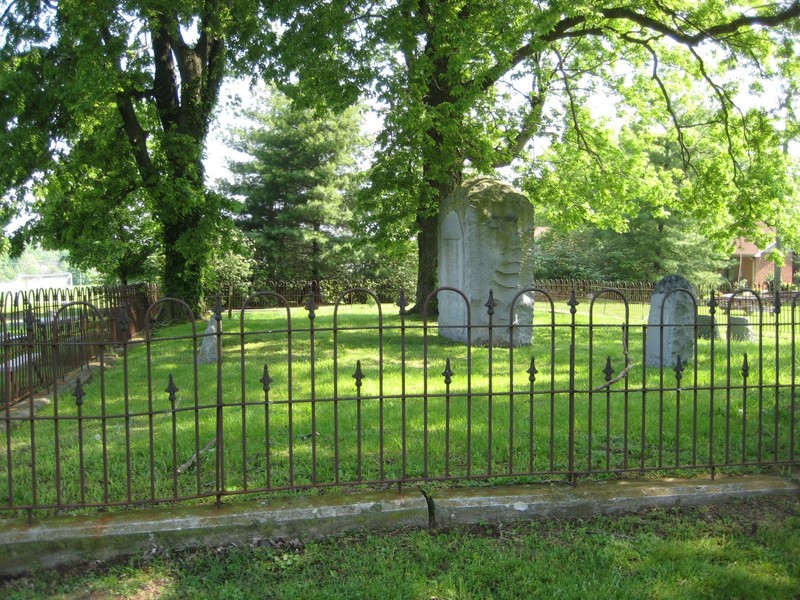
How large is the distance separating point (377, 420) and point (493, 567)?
2852 millimetres

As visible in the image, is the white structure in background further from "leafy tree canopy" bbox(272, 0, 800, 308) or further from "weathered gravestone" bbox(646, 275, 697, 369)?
"weathered gravestone" bbox(646, 275, 697, 369)

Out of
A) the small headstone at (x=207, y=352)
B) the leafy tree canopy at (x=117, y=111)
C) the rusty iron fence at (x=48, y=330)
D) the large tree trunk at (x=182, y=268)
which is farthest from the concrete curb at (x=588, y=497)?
the large tree trunk at (x=182, y=268)

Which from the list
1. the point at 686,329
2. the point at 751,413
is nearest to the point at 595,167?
the point at 686,329

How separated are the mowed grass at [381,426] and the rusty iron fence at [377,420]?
1.0 inches

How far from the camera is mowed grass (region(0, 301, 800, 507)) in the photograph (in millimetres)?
4055

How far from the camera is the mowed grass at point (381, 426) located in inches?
160

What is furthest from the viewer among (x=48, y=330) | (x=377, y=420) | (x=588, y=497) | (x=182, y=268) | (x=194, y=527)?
(x=182, y=268)

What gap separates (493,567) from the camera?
3443 mm

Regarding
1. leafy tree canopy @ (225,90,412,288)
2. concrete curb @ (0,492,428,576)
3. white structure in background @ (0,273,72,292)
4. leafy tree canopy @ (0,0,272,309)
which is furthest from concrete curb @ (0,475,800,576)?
white structure in background @ (0,273,72,292)

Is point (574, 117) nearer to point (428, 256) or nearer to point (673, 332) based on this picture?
point (428, 256)

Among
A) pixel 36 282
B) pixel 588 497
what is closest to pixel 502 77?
pixel 588 497

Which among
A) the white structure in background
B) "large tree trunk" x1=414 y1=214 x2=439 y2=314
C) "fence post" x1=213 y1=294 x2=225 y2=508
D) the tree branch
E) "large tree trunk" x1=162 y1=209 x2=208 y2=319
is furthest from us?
the white structure in background

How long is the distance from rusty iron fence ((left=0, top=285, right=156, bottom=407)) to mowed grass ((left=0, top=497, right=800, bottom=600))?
4.35 ft

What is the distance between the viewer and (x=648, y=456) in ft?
16.7
